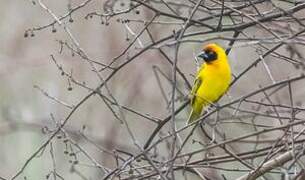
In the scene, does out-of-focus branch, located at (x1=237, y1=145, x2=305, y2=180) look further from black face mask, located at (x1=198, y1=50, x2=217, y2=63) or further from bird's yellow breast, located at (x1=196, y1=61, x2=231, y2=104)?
black face mask, located at (x1=198, y1=50, x2=217, y2=63)

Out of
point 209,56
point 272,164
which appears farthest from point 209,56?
point 272,164

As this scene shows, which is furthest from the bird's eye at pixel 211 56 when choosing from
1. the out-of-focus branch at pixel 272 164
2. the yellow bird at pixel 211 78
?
the out-of-focus branch at pixel 272 164

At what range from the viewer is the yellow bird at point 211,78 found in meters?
5.60

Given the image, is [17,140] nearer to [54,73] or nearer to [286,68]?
[54,73]

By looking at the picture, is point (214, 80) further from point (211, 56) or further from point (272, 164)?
point (272, 164)

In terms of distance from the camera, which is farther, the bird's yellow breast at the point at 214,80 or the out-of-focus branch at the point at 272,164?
the bird's yellow breast at the point at 214,80

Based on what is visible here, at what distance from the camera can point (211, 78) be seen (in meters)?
→ 5.75

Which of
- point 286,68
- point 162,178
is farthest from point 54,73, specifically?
point 162,178

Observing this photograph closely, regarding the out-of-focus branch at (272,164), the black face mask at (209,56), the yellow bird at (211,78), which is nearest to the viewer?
the out-of-focus branch at (272,164)

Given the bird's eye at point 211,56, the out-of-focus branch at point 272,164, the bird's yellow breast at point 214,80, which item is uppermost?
the bird's eye at point 211,56

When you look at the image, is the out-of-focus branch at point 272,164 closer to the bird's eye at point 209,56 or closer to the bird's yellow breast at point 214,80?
the bird's yellow breast at point 214,80

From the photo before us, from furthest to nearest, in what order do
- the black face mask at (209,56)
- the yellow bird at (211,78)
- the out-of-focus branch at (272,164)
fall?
the black face mask at (209,56), the yellow bird at (211,78), the out-of-focus branch at (272,164)

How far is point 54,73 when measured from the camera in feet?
32.3

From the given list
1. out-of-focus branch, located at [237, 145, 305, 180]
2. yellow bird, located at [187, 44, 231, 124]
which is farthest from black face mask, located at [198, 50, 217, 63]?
out-of-focus branch, located at [237, 145, 305, 180]
